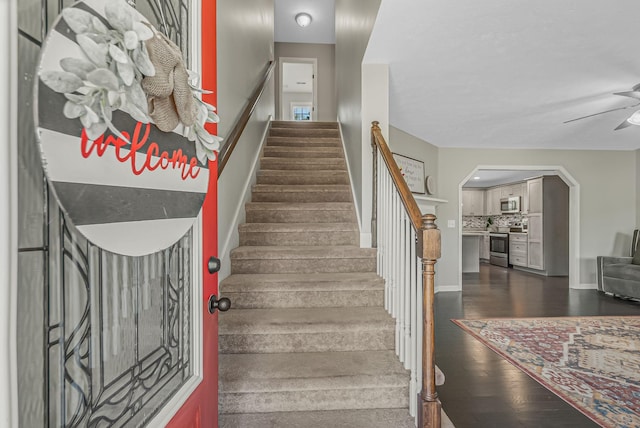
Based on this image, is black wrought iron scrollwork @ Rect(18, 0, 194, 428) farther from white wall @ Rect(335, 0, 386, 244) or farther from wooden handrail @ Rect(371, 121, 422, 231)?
white wall @ Rect(335, 0, 386, 244)

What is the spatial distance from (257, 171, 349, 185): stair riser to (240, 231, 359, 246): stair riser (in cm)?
94

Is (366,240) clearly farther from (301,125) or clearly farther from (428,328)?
(301,125)

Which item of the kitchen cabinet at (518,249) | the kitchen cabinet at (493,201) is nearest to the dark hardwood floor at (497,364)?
the kitchen cabinet at (518,249)

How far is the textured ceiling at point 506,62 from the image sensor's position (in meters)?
2.03

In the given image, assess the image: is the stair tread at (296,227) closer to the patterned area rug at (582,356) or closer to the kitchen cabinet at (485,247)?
the patterned area rug at (582,356)

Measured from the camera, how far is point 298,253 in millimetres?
2537

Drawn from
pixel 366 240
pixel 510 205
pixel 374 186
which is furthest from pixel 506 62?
pixel 510 205

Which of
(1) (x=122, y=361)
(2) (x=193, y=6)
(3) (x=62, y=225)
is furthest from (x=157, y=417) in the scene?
(2) (x=193, y=6)

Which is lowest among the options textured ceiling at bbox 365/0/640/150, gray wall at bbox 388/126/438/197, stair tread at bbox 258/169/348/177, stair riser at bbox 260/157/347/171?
stair tread at bbox 258/169/348/177

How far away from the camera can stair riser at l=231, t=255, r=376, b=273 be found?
8.18 ft

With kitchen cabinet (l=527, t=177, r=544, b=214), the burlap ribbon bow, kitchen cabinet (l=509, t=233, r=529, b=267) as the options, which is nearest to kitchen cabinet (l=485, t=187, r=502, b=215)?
kitchen cabinet (l=509, t=233, r=529, b=267)

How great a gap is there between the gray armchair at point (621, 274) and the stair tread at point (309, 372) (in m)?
4.74

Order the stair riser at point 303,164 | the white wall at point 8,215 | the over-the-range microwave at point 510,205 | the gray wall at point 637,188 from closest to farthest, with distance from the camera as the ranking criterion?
1. the white wall at point 8,215
2. the stair riser at point 303,164
3. the gray wall at point 637,188
4. the over-the-range microwave at point 510,205

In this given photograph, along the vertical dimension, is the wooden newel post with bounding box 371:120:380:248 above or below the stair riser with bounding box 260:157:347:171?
below
